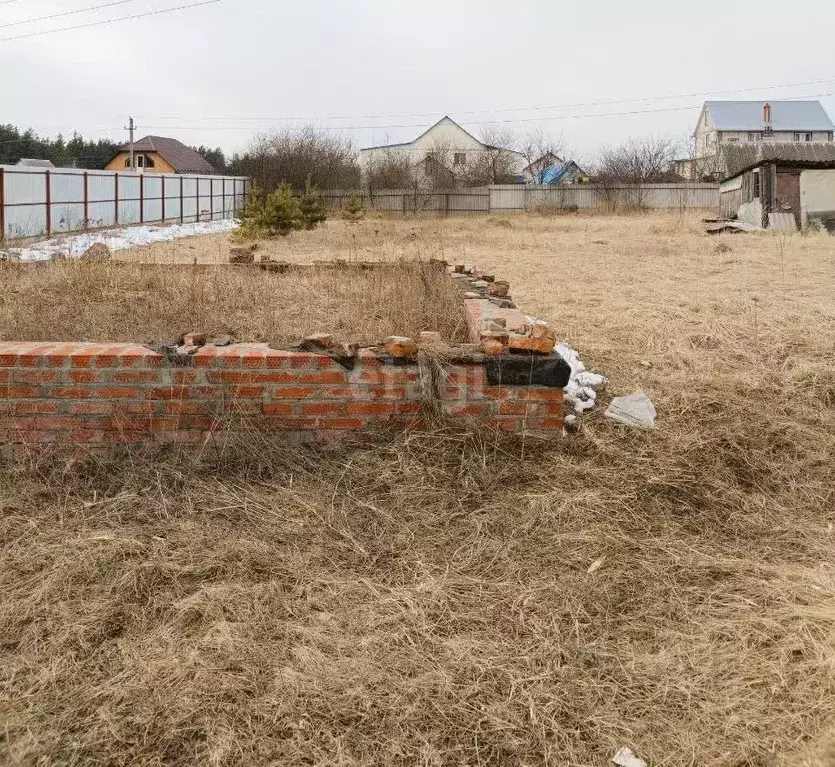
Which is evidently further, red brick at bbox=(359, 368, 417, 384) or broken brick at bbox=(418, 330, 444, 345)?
broken brick at bbox=(418, 330, 444, 345)

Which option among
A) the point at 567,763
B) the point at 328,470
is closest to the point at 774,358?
the point at 328,470

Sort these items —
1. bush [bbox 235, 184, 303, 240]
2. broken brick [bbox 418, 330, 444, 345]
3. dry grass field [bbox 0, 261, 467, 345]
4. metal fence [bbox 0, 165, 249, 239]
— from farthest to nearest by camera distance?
1. bush [bbox 235, 184, 303, 240]
2. metal fence [bbox 0, 165, 249, 239]
3. dry grass field [bbox 0, 261, 467, 345]
4. broken brick [bbox 418, 330, 444, 345]

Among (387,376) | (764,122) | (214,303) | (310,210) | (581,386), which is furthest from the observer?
(764,122)

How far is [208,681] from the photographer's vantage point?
2.12m

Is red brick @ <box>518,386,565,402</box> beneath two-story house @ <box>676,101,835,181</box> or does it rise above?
beneath

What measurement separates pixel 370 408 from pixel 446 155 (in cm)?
5115

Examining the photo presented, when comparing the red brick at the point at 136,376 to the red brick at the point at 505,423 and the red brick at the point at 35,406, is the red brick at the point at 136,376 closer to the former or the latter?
the red brick at the point at 35,406

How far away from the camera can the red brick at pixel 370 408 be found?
3.69 m

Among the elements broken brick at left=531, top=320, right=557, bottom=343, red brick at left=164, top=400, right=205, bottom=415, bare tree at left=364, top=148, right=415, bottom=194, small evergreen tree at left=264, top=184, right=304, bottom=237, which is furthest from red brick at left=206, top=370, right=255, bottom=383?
bare tree at left=364, top=148, right=415, bottom=194

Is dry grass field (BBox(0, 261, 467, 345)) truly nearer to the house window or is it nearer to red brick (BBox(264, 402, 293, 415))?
red brick (BBox(264, 402, 293, 415))

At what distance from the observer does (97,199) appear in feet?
82.2

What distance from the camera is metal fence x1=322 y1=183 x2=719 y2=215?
3644 cm

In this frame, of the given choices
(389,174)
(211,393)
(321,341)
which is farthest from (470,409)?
(389,174)

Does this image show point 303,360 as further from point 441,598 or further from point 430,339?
point 441,598
